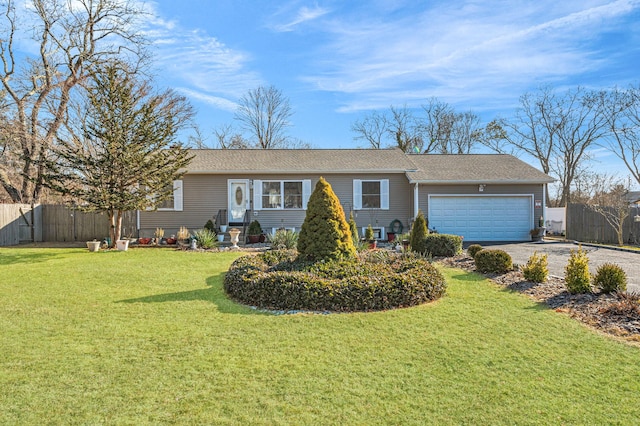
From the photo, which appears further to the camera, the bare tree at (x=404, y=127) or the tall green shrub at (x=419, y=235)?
the bare tree at (x=404, y=127)

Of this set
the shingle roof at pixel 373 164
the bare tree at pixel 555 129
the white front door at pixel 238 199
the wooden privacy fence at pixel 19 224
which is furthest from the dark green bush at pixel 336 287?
the bare tree at pixel 555 129

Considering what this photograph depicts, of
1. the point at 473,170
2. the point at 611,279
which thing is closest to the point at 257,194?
the point at 473,170

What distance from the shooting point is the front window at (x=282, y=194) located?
54.9 feet

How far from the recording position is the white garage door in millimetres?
16734

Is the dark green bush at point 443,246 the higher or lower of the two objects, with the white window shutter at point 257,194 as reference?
lower

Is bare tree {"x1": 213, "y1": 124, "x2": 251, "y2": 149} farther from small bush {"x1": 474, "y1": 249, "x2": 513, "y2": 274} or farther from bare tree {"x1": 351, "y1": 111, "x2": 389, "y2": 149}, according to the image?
small bush {"x1": 474, "y1": 249, "x2": 513, "y2": 274}

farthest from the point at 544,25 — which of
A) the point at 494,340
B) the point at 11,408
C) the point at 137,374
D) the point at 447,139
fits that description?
the point at 447,139

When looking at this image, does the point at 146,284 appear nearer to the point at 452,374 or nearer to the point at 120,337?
the point at 120,337

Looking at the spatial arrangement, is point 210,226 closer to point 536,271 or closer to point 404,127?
point 536,271

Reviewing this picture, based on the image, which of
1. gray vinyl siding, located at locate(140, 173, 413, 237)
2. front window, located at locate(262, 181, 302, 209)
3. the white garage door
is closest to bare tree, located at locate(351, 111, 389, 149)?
the white garage door

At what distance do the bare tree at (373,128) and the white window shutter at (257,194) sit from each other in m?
19.4

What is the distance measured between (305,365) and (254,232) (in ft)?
39.4

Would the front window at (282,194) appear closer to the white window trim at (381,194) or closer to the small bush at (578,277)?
the white window trim at (381,194)

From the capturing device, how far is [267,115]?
33.1 meters
